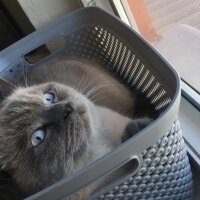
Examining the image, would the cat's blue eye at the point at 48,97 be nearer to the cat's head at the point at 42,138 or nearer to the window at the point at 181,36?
the cat's head at the point at 42,138

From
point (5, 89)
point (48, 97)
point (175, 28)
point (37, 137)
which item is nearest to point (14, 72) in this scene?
point (5, 89)

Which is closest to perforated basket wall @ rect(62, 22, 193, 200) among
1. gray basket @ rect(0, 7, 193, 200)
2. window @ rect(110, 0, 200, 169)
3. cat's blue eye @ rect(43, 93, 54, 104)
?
gray basket @ rect(0, 7, 193, 200)

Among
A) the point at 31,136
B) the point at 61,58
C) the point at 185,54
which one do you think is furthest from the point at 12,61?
the point at 185,54

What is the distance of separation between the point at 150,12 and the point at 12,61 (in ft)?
1.50

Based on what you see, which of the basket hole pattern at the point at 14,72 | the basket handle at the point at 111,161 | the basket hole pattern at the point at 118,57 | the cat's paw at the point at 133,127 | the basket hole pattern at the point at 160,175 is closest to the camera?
the basket handle at the point at 111,161

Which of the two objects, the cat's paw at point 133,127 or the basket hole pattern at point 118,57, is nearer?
the cat's paw at point 133,127

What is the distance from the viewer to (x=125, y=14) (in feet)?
4.02

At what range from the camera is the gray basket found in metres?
0.65

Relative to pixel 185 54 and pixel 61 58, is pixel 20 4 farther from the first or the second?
pixel 185 54

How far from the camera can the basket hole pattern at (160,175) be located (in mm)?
738

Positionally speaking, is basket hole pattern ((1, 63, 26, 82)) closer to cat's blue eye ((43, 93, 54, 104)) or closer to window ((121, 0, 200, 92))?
cat's blue eye ((43, 93, 54, 104))

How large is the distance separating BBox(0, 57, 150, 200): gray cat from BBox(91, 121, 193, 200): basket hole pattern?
44 millimetres

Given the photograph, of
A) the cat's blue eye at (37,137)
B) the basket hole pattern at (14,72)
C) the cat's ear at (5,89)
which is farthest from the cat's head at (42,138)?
the basket hole pattern at (14,72)

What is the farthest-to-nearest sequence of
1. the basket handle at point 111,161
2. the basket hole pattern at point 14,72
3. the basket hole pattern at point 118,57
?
the basket hole pattern at point 14,72, the basket hole pattern at point 118,57, the basket handle at point 111,161
